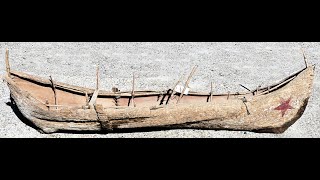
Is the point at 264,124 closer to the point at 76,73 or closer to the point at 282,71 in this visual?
the point at 282,71

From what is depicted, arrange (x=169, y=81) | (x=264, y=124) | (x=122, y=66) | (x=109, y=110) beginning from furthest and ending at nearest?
(x=122, y=66) → (x=169, y=81) → (x=264, y=124) → (x=109, y=110)

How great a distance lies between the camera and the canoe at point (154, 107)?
8.38m

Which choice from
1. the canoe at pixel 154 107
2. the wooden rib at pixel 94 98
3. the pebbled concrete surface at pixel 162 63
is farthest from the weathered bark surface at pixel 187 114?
the pebbled concrete surface at pixel 162 63

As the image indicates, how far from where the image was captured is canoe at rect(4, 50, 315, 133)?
838cm

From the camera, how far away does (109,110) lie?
830 cm

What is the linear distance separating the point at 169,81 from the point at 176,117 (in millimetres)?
2944

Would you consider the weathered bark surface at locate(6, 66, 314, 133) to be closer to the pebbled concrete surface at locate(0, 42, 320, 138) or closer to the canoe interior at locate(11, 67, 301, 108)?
the canoe interior at locate(11, 67, 301, 108)

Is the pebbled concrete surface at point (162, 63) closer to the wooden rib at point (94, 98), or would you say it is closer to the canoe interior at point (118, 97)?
the canoe interior at point (118, 97)

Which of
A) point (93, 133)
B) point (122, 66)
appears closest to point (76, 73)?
point (122, 66)

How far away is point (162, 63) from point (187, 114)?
4135mm

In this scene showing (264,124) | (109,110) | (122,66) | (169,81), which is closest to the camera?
(109,110)

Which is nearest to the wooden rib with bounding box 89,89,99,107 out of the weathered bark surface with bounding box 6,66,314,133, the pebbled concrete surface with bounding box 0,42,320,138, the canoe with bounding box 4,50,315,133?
the canoe with bounding box 4,50,315,133

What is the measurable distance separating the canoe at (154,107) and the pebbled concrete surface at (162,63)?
0.85m

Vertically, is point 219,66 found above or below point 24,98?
above
